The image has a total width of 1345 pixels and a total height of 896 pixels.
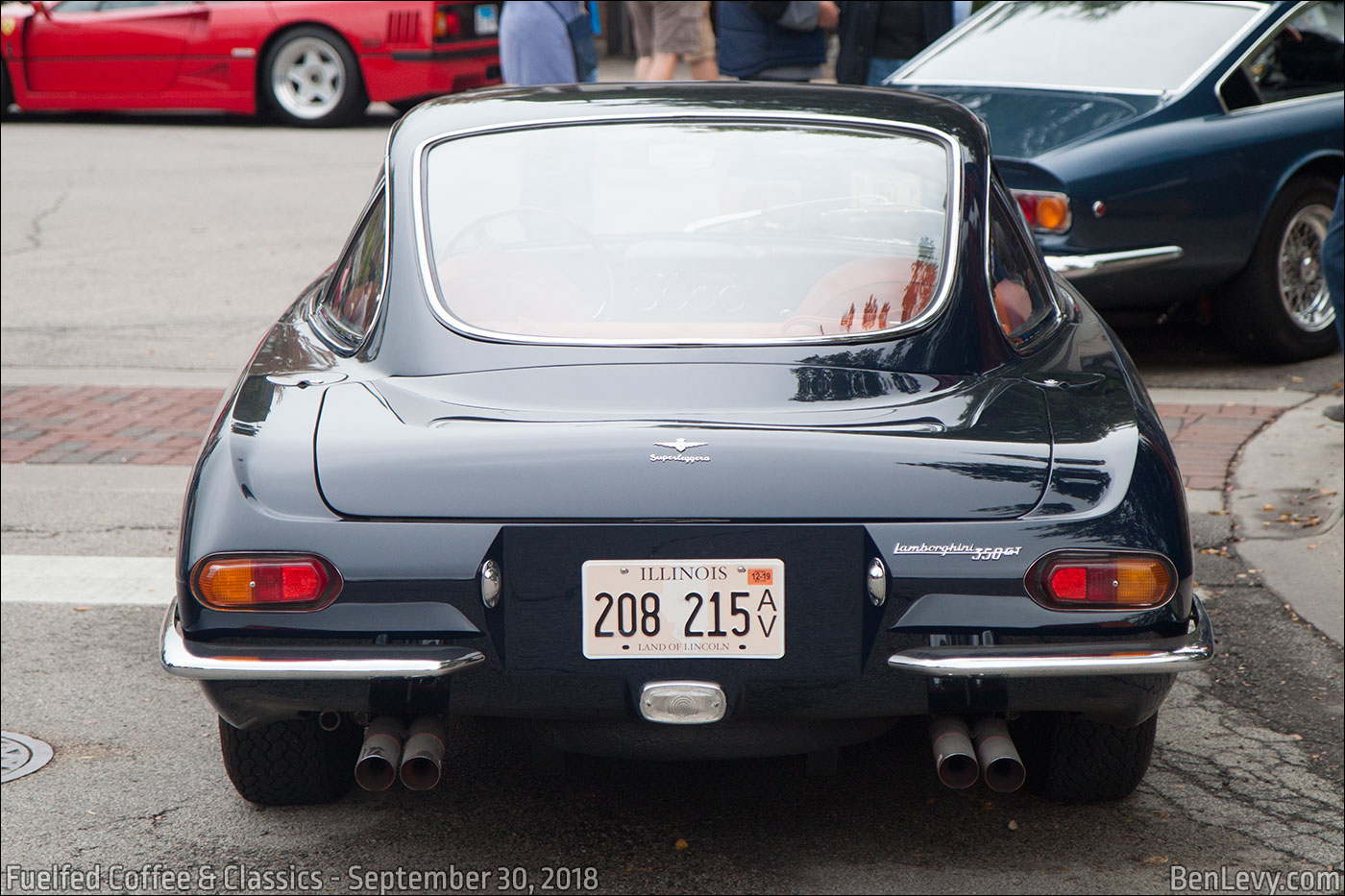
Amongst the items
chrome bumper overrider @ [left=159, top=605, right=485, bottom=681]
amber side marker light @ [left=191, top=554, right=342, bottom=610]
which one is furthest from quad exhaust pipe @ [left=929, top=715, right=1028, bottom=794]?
amber side marker light @ [left=191, top=554, right=342, bottom=610]

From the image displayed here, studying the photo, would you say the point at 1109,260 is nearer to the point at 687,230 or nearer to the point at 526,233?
the point at 687,230

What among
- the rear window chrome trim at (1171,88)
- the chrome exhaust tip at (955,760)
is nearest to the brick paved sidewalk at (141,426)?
the rear window chrome trim at (1171,88)

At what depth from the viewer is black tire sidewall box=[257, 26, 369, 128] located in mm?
Answer: 14516

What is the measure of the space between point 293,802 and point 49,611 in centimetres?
159

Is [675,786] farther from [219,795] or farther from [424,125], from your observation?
[424,125]

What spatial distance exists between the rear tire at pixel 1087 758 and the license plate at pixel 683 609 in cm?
79

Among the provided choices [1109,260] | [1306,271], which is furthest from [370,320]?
[1306,271]

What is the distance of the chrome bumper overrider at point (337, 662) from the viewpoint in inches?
100

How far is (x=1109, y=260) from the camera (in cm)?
631

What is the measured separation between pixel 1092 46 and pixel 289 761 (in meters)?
5.41

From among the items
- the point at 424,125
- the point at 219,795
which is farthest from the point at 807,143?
the point at 219,795

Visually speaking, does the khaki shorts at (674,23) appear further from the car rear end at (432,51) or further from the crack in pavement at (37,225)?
the car rear end at (432,51)

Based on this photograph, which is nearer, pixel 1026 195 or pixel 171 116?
Answer: pixel 1026 195

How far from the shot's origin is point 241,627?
2.60 metres
